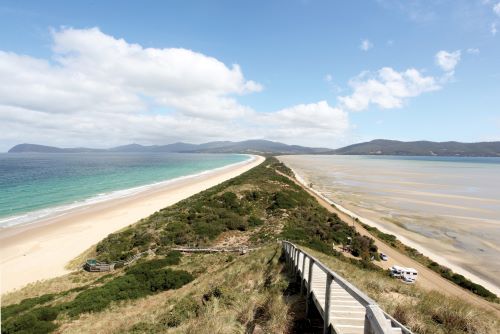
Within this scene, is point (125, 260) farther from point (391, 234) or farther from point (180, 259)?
point (391, 234)

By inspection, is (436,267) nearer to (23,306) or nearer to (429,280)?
(429,280)

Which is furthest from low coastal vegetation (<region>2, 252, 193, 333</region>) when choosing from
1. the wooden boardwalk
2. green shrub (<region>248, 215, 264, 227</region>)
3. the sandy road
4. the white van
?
the sandy road

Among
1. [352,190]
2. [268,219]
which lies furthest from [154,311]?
[352,190]

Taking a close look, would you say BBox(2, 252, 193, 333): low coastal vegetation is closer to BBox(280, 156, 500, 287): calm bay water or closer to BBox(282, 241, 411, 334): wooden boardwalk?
BBox(282, 241, 411, 334): wooden boardwalk

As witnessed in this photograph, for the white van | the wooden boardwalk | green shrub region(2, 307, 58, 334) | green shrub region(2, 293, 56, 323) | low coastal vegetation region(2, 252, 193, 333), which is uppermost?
the wooden boardwalk

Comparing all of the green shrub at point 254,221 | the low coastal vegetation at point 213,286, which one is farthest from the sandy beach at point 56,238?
the green shrub at point 254,221

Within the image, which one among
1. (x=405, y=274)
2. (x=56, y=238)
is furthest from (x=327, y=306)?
(x=56, y=238)
